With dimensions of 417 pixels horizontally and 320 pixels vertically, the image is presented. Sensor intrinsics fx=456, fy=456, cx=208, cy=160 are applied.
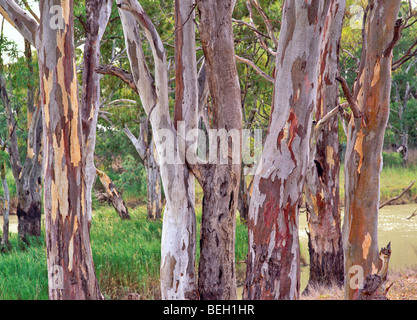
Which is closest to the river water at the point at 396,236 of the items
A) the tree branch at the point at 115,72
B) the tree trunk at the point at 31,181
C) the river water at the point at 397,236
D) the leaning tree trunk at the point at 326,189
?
the river water at the point at 397,236

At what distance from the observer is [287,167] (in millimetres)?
3469

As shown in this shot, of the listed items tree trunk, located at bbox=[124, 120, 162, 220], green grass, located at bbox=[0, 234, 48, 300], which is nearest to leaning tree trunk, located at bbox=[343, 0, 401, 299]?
green grass, located at bbox=[0, 234, 48, 300]

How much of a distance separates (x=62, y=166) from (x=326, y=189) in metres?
3.70

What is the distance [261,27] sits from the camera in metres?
10.1

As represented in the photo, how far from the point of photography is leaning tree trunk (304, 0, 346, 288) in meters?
6.48

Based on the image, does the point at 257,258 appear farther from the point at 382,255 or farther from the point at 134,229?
the point at 134,229

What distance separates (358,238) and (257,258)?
0.87 meters

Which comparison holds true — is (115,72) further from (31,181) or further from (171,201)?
(31,181)

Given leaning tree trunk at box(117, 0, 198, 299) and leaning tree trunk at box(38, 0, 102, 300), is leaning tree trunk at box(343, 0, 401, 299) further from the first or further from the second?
leaning tree trunk at box(38, 0, 102, 300)

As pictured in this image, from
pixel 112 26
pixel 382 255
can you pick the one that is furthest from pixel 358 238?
pixel 112 26

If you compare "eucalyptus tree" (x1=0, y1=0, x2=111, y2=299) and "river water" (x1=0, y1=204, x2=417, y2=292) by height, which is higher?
"eucalyptus tree" (x1=0, y1=0, x2=111, y2=299)

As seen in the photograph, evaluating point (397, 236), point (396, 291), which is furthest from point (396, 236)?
point (396, 291)

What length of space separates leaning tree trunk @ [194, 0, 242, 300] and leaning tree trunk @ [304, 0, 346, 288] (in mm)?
2436

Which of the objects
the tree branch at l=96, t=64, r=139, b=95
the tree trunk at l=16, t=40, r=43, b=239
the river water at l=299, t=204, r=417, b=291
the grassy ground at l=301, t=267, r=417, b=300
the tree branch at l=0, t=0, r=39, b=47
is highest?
the tree branch at l=0, t=0, r=39, b=47
